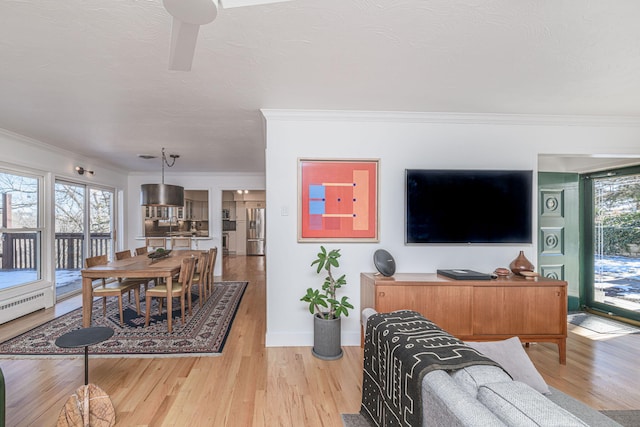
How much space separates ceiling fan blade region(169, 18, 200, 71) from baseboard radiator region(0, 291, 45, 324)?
4253mm

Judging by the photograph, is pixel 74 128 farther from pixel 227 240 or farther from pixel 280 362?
pixel 227 240

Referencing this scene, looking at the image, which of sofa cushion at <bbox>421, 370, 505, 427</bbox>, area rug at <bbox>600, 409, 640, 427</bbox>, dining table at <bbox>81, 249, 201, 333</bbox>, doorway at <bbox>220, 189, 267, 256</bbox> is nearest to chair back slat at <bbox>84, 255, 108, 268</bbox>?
dining table at <bbox>81, 249, 201, 333</bbox>

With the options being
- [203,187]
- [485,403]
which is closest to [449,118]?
[485,403]

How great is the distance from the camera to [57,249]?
16.0 ft

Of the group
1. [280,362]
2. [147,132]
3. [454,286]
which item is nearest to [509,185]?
[454,286]

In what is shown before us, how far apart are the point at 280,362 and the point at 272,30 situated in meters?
2.61

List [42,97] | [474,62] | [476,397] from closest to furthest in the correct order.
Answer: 1. [476,397]
2. [474,62]
3. [42,97]

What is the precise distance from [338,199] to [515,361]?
1970 mm

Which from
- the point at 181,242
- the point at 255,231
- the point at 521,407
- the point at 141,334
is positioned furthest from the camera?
the point at 255,231

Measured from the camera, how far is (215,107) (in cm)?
282

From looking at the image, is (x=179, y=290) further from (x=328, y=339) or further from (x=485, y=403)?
(x=485, y=403)

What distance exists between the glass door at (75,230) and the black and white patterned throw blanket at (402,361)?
18.0 ft

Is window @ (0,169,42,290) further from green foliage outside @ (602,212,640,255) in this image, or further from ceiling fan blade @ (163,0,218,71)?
green foliage outside @ (602,212,640,255)

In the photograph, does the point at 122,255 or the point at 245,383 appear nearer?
the point at 245,383
